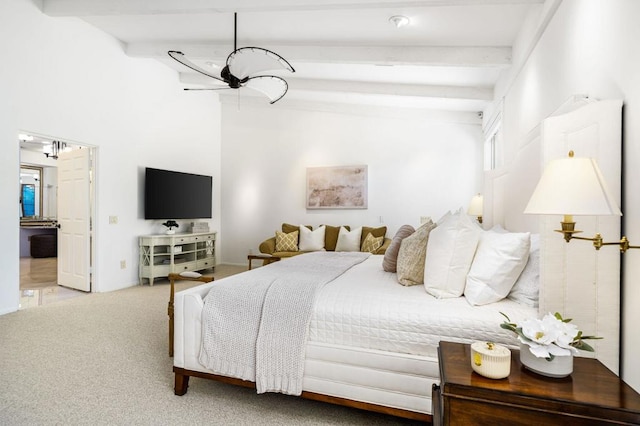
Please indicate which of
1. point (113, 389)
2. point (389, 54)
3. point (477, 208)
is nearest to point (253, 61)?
point (389, 54)

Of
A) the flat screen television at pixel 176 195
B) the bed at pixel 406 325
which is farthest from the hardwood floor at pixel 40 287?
the bed at pixel 406 325

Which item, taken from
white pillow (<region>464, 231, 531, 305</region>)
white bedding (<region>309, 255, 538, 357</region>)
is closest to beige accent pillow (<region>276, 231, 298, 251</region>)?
white bedding (<region>309, 255, 538, 357</region>)

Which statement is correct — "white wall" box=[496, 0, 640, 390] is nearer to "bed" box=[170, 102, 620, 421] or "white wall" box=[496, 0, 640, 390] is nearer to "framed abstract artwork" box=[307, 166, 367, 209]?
"bed" box=[170, 102, 620, 421]

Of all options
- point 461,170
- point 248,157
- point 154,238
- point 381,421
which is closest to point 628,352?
point 381,421

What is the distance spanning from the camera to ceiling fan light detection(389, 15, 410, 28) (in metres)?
3.36

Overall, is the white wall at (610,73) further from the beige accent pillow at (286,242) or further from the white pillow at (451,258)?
the beige accent pillow at (286,242)

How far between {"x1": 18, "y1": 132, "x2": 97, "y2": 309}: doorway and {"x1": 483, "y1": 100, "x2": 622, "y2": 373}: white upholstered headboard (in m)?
4.87

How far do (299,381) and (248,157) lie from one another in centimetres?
575

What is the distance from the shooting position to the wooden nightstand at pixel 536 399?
3.40 ft

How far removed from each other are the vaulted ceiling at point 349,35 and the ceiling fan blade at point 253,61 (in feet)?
1.27

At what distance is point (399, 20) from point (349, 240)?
349 centimetres

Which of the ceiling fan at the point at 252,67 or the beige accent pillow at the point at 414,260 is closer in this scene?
the beige accent pillow at the point at 414,260

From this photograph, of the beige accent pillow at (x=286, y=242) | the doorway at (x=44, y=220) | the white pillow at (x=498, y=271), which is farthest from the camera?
the beige accent pillow at (x=286, y=242)

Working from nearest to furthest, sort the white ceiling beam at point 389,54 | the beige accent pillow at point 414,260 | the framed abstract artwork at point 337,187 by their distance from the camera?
the beige accent pillow at point 414,260 → the white ceiling beam at point 389,54 → the framed abstract artwork at point 337,187
